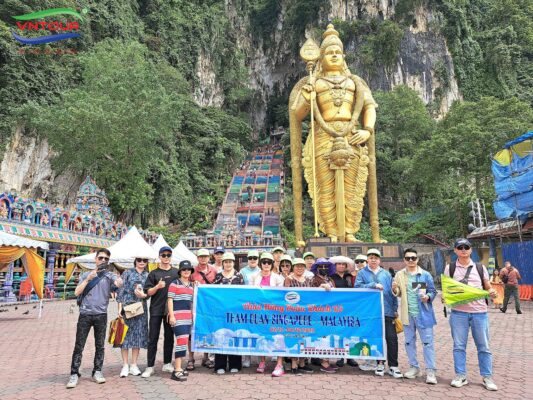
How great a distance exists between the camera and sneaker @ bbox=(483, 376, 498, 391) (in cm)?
322

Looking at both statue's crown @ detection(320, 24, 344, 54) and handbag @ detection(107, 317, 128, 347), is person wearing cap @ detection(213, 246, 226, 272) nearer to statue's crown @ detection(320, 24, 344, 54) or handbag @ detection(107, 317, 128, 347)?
handbag @ detection(107, 317, 128, 347)

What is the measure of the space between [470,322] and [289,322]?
1.54 meters

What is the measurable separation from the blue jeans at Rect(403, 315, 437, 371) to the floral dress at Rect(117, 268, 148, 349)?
235 centimetres

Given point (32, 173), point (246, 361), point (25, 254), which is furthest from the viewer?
point (32, 173)

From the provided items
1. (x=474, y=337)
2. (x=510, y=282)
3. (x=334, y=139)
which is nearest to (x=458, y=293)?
(x=474, y=337)

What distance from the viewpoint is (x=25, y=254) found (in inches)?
336

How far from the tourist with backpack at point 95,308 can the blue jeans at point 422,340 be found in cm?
258

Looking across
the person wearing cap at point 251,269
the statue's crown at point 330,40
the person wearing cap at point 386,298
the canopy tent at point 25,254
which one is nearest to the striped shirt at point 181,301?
the person wearing cap at point 251,269

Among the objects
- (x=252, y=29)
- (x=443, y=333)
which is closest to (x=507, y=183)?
(x=443, y=333)

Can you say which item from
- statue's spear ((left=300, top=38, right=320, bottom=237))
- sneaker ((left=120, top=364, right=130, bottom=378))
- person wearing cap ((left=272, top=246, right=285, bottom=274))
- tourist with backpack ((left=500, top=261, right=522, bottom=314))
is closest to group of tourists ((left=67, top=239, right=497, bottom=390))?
sneaker ((left=120, top=364, right=130, bottom=378))

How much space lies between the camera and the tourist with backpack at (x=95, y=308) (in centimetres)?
352

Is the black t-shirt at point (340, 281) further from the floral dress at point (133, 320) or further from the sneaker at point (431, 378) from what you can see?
the floral dress at point (133, 320)

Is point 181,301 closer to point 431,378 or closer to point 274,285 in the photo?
point 274,285

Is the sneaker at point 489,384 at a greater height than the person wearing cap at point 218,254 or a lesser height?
lesser
